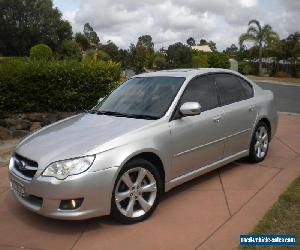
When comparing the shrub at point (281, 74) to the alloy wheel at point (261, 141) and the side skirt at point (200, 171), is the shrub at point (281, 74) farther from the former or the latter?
the side skirt at point (200, 171)

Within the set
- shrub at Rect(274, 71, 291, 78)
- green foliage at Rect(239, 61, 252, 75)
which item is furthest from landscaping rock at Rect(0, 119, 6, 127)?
green foliage at Rect(239, 61, 252, 75)

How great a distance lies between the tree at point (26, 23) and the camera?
56938 mm

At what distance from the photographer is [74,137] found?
459cm

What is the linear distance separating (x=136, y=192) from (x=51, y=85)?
209 inches

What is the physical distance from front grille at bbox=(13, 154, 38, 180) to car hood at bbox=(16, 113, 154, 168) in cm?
5

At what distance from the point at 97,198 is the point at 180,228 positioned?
94 centimetres

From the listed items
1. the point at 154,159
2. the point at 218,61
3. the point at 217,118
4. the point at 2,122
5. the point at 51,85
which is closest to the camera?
the point at 154,159

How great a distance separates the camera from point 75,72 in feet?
31.0

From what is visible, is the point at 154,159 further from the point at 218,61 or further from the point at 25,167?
the point at 218,61

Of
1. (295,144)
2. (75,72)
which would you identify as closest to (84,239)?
(295,144)

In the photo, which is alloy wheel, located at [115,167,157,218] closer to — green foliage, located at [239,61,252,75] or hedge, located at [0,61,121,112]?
hedge, located at [0,61,121,112]

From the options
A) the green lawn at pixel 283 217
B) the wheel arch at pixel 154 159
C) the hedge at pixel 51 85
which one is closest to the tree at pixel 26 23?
the hedge at pixel 51 85

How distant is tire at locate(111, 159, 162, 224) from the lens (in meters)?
4.35

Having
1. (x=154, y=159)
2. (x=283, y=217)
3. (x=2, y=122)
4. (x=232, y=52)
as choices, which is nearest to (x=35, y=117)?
(x=2, y=122)
